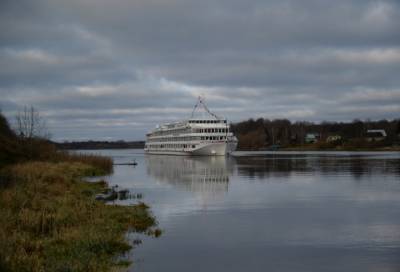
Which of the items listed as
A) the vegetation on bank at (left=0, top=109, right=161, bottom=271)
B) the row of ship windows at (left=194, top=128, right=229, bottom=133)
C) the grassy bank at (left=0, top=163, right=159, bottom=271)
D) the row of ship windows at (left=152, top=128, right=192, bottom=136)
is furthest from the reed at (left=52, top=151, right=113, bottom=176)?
the row of ship windows at (left=152, top=128, right=192, bottom=136)

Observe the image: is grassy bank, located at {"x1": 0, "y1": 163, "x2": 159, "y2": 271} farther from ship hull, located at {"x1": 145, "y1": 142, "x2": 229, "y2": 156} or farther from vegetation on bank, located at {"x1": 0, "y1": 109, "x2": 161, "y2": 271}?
ship hull, located at {"x1": 145, "y1": 142, "x2": 229, "y2": 156}

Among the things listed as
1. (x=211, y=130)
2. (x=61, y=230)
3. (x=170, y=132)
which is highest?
(x=170, y=132)

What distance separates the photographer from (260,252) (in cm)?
1484

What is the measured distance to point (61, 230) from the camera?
16.2 meters

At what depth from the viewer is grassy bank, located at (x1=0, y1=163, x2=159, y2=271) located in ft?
40.4

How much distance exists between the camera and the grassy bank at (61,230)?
1232 centimetres

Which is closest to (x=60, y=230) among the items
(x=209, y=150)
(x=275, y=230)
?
(x=275, y=230)

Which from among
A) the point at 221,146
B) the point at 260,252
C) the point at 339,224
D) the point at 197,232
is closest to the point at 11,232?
the point at 197,232

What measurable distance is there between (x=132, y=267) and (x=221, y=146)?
85981 millimetres

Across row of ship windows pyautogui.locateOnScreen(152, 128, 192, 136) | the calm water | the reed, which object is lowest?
Result: the calm water

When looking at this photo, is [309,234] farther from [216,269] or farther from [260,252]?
[216,269]

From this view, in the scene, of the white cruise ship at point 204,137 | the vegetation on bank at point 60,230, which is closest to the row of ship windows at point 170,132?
the white cruise ship at point 204,137

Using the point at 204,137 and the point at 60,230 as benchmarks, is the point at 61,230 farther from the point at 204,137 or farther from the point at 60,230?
the point at 204,137

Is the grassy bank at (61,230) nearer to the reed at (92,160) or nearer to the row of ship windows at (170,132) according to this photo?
the reed at (92,160)
